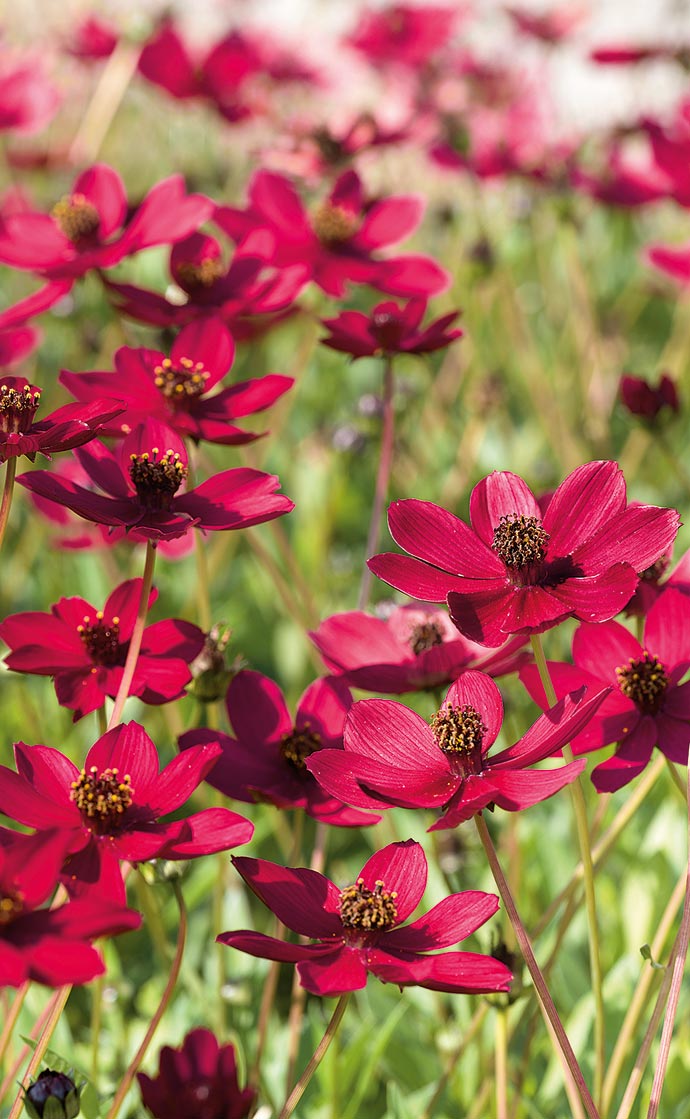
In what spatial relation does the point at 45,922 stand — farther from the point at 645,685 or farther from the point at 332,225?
the point at 332,225

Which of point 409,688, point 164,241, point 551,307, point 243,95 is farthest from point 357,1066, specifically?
point 551,307

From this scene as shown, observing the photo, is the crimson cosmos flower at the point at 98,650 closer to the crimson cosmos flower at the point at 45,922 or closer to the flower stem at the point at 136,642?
the flower stem at the point at 136,642

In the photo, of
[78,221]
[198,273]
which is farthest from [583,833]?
[78,221]

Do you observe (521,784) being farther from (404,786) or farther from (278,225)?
(278,225)

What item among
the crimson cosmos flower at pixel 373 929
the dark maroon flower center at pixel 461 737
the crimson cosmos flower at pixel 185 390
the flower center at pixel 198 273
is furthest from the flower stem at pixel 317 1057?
the flower center at pixel 198 273

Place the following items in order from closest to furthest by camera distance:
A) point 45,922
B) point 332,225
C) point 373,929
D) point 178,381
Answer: point 45,922, point 373,929, point 178,381, point 332,225

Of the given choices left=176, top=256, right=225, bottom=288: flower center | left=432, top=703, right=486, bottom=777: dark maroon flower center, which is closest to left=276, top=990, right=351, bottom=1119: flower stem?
left=432, top=703, right=486, bottom=777: dark maroon flower center
